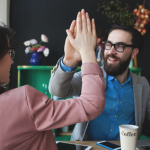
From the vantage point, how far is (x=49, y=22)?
4.02 m

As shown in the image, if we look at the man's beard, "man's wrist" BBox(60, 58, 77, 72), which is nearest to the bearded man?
the man's beard

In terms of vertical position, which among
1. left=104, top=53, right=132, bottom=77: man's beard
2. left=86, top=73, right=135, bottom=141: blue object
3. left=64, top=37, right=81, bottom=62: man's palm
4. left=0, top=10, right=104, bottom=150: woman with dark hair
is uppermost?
left=64, top=37, right=81, bottom=62: man's palm

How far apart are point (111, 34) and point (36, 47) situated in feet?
6.58

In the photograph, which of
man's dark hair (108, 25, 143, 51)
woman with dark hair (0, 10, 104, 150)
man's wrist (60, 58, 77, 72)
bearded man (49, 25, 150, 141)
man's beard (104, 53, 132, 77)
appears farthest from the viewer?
man's dark hair (108, 25, 143, 51)

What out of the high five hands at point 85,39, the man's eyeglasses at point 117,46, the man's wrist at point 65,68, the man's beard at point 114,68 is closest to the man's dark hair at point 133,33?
the man's eyeglasses at point 117,46

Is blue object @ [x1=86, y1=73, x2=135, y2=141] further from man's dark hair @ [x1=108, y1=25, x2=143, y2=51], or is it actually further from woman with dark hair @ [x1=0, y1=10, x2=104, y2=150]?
woman with dark hair @ [x1=0, y1=10, x2=104, y2=150]

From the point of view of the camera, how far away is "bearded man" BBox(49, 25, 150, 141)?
5.54 ft

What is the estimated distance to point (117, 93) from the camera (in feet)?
5.84

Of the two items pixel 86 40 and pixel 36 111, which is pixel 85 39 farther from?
pixel 36 111

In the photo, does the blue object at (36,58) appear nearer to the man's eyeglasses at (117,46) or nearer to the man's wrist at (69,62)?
the man's eyeglasses at (117,46)

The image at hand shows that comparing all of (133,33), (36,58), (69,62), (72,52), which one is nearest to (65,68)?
(69,62)

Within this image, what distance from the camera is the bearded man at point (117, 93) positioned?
1689mm

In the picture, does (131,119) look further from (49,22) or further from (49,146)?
(49,22)

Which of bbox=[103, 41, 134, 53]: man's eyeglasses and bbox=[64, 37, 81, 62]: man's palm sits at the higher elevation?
bbox=[103, 41, 134, 53]: man's eyeglasses
